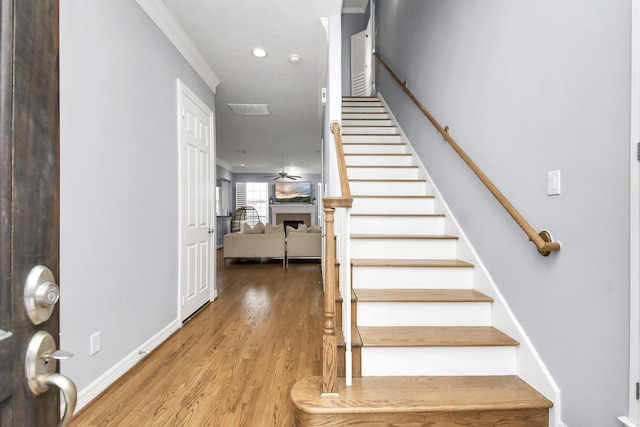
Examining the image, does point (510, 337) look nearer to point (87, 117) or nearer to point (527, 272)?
point (527, 272)

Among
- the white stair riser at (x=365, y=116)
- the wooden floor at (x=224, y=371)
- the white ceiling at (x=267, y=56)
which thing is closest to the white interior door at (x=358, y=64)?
the white ceiling at (x=267, y=56)

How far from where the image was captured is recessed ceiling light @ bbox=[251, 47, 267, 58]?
3412 mm

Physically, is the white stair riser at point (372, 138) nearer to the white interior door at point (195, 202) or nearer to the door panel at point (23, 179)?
the white interior door at point (195, 202)

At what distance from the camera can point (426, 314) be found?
2.04 meters

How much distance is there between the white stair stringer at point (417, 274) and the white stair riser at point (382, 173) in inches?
0.4

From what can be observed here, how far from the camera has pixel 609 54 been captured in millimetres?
1274

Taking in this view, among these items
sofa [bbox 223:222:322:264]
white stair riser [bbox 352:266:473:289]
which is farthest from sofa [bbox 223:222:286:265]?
white stair riser [bbox 352:266:473:289]

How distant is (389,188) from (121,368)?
2624 mm

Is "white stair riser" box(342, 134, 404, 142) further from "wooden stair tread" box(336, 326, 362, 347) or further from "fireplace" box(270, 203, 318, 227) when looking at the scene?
"fireplace" box(270, 203, 318, 227)

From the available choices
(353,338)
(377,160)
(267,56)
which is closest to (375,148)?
(377,160)

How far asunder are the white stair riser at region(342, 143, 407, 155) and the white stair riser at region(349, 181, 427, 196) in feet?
2.24

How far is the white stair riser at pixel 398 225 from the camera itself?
282cm

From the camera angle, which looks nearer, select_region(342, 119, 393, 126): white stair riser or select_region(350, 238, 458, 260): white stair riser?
select_region(350, 238, 458, 260): white stair riser

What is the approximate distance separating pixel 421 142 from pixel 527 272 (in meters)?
1.96
